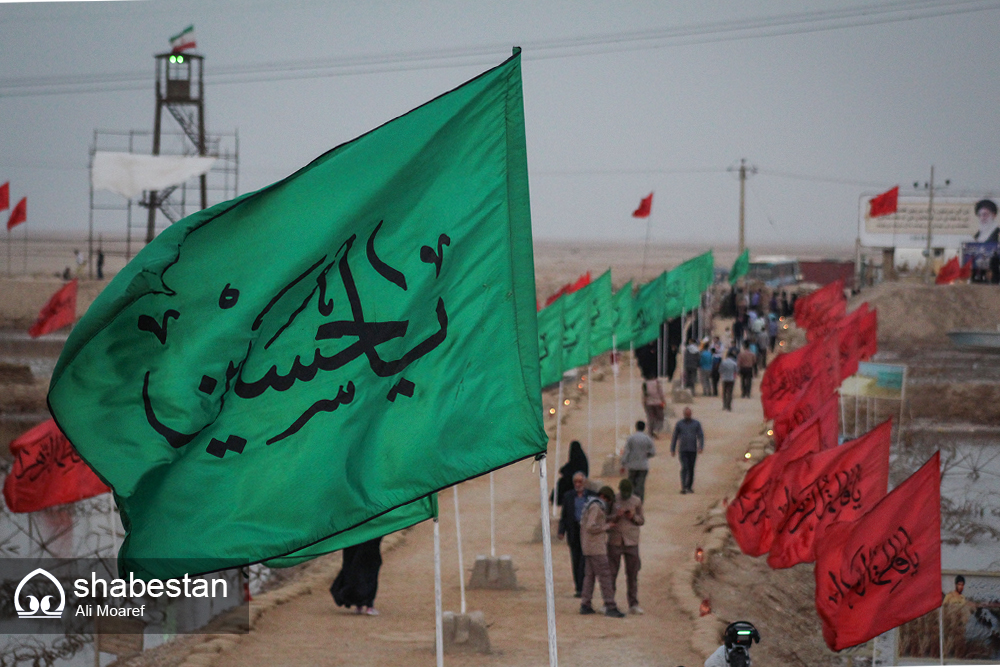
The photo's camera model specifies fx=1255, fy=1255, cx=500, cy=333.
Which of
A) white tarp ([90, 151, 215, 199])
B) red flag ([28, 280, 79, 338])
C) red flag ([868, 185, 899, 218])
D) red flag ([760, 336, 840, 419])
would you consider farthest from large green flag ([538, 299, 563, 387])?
red flag ([868, 185, 899, 218])

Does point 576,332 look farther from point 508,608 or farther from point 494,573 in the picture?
point 508,608

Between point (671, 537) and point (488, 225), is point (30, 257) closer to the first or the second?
point (671, 537)

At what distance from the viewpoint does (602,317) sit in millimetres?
21125

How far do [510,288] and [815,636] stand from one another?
440 inches

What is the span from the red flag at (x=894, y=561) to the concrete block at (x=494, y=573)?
16.7 ft

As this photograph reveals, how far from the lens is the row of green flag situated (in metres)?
17.5

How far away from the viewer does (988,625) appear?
1608 centimetres

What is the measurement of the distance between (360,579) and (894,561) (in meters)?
5.40

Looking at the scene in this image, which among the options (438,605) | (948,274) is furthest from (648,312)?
(948,274)

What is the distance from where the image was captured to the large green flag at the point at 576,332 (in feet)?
60.3

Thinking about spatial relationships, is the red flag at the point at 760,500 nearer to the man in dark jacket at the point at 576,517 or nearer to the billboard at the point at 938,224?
the man in dark jacket at the point at 576,517

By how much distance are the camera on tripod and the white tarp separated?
35240mm

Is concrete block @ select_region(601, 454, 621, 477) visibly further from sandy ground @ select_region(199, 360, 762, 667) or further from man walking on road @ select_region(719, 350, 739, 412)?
man walking on road @ select_region(719, 350, 739, 412)

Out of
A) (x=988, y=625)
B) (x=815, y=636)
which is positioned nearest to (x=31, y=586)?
(x=815, y=636)
